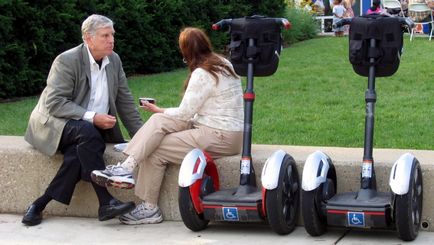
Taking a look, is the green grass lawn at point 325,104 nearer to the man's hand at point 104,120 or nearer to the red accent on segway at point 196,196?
the man's hand at point 104,120

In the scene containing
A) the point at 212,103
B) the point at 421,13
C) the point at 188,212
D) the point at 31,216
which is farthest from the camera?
the point at 421,13

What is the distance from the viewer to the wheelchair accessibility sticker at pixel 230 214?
6.21m

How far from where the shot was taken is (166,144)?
6.64 m

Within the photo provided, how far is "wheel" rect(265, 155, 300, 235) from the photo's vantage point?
19.9 feet

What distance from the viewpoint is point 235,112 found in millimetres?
6660

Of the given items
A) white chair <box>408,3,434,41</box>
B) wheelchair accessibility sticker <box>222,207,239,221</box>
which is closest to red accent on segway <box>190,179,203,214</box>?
wheelchair accessibility sticker <box>222,207,239,221</box>

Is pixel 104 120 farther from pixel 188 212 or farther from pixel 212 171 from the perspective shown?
pixel 188 212

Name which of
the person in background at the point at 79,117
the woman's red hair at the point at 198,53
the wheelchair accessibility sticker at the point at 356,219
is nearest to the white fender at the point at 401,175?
the wheelchair accessibility sticker at the point at 356,219

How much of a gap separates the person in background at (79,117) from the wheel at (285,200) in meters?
1.13

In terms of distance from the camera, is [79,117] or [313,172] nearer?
[313,172]

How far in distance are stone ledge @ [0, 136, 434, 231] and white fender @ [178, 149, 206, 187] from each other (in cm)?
36

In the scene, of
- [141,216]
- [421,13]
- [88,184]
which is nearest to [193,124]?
[141,216]

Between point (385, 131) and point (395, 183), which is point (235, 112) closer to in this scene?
point (395, 183)

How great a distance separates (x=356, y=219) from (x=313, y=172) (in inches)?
16.3
